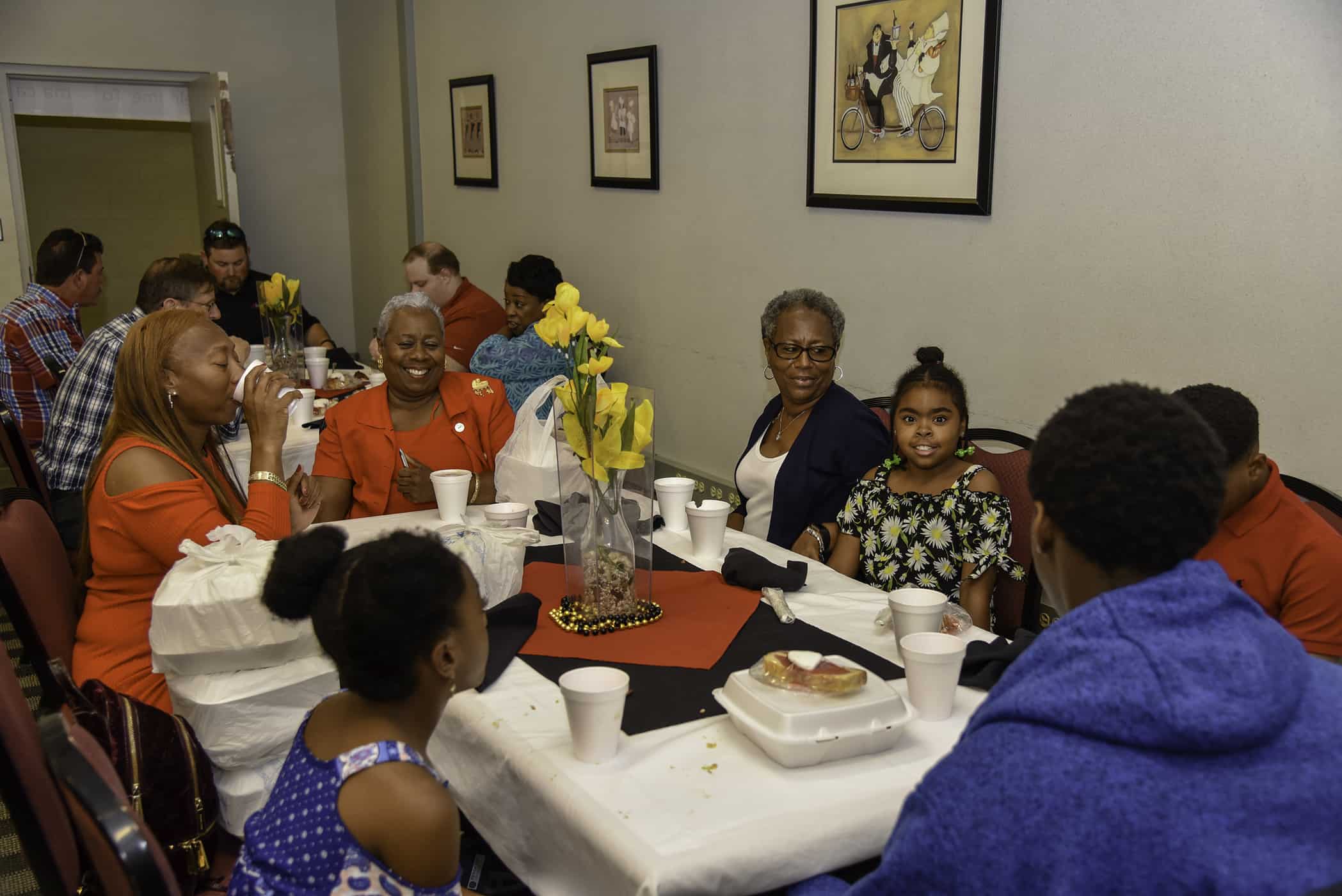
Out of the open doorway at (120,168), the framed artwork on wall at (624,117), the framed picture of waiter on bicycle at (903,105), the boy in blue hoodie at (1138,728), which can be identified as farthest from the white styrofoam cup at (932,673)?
the open doorway at (120,168)

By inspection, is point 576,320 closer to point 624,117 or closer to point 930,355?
point 930,355

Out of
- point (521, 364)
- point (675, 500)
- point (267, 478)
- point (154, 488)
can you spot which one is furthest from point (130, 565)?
point (521, 364)

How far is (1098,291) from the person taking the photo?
2.67 meters

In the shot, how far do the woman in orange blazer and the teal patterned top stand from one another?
1064 mm

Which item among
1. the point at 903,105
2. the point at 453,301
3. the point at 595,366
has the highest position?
the point at 903,105

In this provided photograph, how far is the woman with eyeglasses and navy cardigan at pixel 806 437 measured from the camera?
8.81ft

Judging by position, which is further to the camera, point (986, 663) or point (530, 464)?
point (530, 464)

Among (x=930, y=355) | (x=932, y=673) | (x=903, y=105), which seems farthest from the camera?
(x=903, y=105)

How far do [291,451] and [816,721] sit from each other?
2.40m

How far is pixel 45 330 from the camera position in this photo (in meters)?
4.34

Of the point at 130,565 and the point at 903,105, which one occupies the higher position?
the point at 903,105

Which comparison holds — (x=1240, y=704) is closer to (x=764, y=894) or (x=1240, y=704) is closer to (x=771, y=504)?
(x=764, y=894)

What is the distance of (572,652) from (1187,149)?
1806 mm

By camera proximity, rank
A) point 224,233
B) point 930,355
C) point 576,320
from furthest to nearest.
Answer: point 224,233, point 930,355, point 576,320
